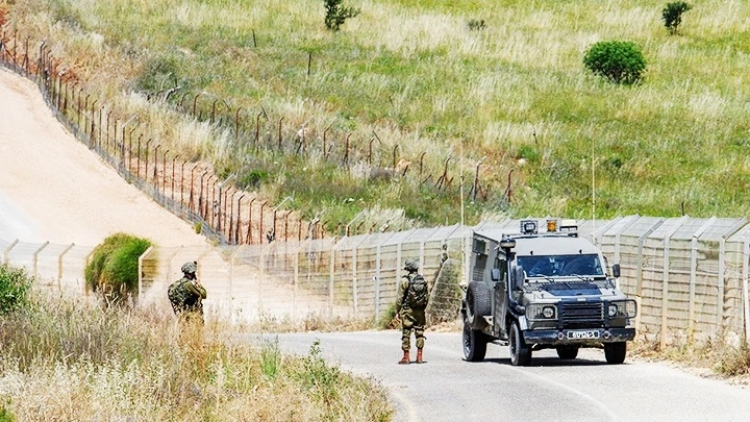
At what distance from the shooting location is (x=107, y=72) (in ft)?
219

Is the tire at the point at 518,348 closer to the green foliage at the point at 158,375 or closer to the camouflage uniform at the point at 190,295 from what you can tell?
the green foliage at the point at 158,375

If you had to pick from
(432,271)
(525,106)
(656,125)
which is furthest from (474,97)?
(432,271)

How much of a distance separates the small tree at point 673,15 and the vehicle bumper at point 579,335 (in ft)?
204

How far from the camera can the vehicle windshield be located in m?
23.4

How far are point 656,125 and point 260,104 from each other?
1716cm

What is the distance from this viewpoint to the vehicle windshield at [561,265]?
23.4 metres

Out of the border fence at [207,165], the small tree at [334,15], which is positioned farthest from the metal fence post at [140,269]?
the small tree at [334,15]

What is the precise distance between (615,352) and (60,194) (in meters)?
34.3

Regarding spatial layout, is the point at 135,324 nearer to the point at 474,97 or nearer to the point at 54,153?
the point at 54,153

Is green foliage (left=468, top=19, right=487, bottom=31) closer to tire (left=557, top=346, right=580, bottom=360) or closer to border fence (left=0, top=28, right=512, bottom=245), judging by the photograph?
border fence (left=0, top=28, right=512, bottom=245)

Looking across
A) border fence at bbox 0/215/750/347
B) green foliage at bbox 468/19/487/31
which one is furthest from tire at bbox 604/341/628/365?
green foliage at bbox 468/19/487/31

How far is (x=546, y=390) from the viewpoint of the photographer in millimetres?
19828

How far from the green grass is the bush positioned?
0.81 m

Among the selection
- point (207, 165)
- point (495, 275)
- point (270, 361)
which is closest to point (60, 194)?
point (207, 165)
